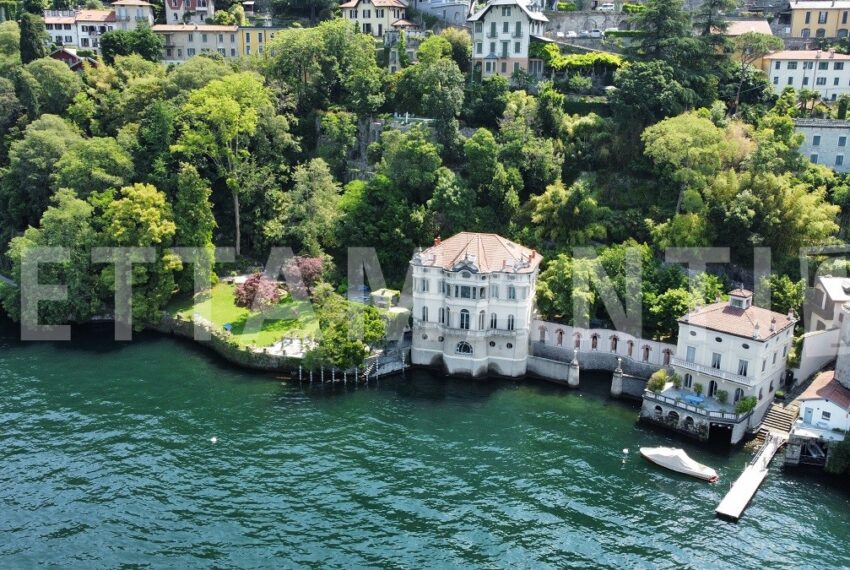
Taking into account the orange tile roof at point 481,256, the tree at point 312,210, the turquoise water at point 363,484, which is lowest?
the turquoise water at point 363,484

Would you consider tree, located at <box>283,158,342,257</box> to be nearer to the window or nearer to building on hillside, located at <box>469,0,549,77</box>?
building on hillside, located at <box>469,0,549,77</box>

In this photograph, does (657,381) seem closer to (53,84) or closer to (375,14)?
(375,14)

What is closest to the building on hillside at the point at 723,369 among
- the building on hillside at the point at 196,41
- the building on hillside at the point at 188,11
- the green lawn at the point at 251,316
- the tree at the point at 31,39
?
the green lawn at the point at 251,316

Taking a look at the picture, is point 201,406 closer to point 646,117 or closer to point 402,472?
point 402,472

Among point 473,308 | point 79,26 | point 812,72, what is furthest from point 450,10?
point 473,308

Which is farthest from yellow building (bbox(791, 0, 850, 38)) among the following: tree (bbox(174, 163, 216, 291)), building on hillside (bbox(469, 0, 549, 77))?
tree (bbox(174, 163, 216, 291))

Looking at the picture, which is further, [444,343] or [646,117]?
[646,117]

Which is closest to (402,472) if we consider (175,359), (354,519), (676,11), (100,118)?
(354,519)

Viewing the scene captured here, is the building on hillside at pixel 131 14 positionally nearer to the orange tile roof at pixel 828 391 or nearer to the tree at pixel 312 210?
the tree at pixel 312 210
